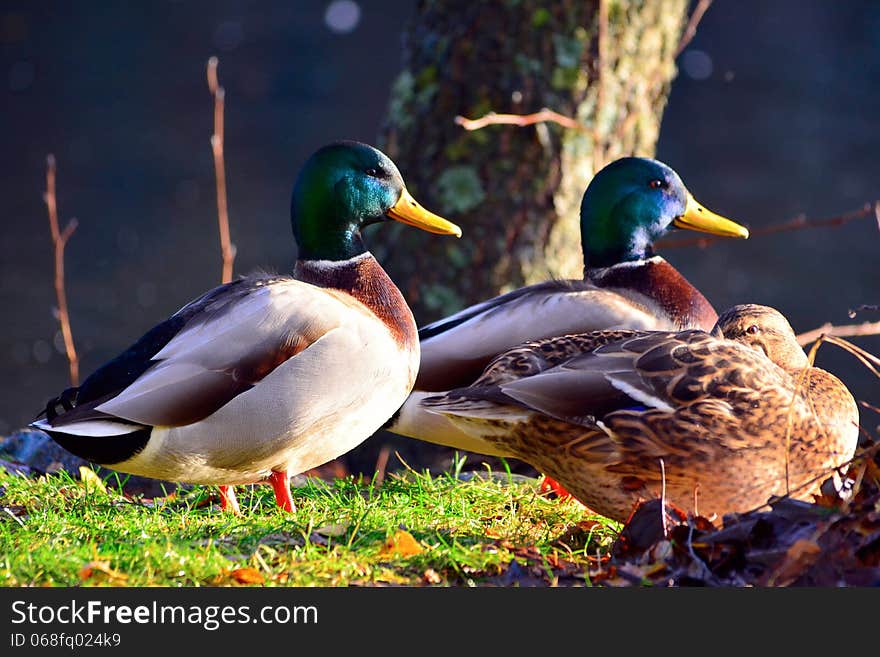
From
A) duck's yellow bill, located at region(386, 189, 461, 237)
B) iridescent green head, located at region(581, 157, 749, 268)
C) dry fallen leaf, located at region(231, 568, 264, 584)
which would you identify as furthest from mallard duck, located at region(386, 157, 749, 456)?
dry fallen leaf, located at region(231, 568, 264, 584)

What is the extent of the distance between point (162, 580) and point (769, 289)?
808 cm

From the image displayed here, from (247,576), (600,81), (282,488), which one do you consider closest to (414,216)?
(282,488)

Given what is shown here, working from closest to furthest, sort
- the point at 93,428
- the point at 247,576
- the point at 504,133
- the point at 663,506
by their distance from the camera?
the point at 247,576, the point at 663,506, the point at 93,428, the point at 504,133

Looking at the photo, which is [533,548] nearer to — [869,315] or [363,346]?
[363,346]

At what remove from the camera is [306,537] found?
9.33 feet

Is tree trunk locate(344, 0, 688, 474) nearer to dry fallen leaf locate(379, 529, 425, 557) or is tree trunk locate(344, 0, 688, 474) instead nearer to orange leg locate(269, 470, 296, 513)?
orange leg locate(269, 470, 296, 513)

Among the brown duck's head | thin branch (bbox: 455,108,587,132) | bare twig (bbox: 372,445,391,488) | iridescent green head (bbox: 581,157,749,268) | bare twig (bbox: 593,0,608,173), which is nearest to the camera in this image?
the brown duck's head

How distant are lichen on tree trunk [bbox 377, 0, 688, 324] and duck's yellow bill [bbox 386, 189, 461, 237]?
1333 mm

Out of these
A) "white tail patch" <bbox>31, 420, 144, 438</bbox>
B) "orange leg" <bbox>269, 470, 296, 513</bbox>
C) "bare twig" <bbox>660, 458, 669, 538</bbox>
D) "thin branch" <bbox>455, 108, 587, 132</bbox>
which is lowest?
"orange leg" <bbox>269, 470, 296, 513</bbox>

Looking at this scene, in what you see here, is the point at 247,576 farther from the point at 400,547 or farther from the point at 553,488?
the point at 553,488

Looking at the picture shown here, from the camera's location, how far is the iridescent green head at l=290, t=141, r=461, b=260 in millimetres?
3734

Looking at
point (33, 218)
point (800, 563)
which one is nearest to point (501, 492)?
point (800, 563)

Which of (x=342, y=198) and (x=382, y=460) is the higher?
(x=342, y=198)

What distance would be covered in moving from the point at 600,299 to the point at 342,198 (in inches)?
38.9
